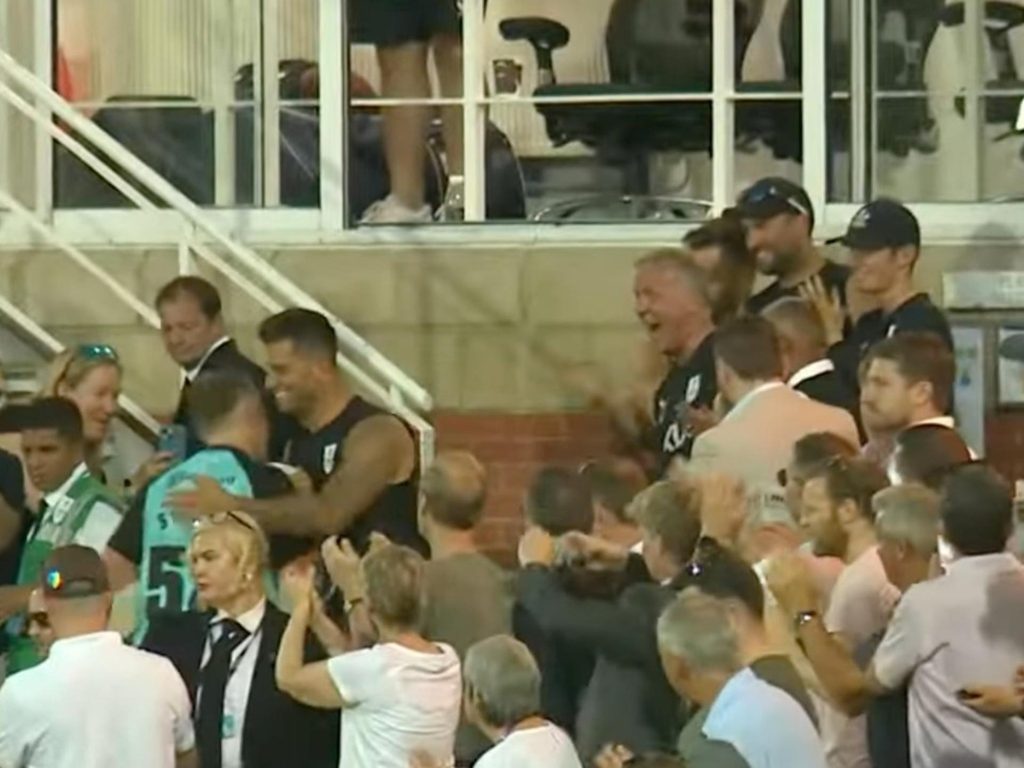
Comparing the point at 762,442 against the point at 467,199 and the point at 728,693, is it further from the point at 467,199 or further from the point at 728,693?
the point at 467,199

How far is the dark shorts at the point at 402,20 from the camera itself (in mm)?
13656

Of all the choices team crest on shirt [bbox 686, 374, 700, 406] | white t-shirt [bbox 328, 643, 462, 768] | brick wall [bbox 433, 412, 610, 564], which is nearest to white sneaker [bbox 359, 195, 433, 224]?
brick wall [bbox 433, 412, 610, 564]

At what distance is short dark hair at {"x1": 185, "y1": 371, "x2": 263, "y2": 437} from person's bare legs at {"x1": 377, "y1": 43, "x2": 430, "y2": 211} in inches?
108

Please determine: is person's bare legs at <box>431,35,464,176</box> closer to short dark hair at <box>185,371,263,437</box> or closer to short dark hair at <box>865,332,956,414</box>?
short dark hair at <box>185,371,263,437</box>

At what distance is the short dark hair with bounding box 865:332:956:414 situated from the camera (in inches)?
413

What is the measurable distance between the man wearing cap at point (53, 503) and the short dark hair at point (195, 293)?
716mm

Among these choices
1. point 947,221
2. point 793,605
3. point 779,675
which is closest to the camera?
point 779,675

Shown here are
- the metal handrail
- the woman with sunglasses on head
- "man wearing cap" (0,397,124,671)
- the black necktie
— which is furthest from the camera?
the metal handrail

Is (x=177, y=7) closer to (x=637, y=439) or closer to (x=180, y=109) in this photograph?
(x=180, y=109)

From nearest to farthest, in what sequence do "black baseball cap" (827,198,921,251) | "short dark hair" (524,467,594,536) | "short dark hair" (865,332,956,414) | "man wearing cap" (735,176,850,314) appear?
1. "short dark hair" (524,467,594,536)
2. "short dark hair" (865,332,956,414)
3. "black baseball cap" (827,198,921,251)
4. "man wearing cap" (735,176,850,314)

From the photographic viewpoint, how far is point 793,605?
952 centimetres

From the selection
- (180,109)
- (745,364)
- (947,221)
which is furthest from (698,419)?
(180,109)

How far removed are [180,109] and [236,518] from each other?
13.6ft

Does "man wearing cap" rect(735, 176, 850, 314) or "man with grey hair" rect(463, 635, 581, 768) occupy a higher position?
"man wearing cap" rect(735, 176, 850, 314)
